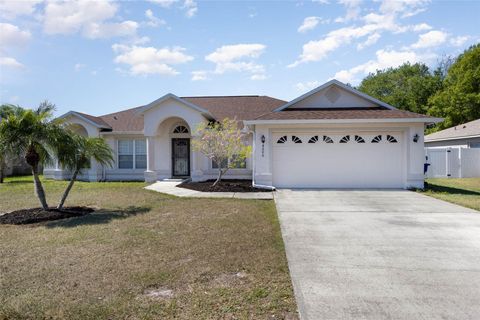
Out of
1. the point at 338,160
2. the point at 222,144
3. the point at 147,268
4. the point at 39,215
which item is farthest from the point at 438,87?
the point at 147,268

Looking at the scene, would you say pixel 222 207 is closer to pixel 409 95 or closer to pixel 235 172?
pixel 235 172

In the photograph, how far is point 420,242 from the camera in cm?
611

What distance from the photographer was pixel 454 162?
19734 mm

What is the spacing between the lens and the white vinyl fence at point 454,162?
19.4 metres

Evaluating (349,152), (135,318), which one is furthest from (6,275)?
(349,152)

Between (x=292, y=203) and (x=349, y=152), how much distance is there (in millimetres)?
4878

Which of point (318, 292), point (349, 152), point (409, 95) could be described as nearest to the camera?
point (318, 292)

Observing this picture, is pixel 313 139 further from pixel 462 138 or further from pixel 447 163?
pixel 462 138

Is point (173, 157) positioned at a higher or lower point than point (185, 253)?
higher

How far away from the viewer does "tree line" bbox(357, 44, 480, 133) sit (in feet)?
105

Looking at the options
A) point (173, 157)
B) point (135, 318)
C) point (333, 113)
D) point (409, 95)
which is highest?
point (409, 95)

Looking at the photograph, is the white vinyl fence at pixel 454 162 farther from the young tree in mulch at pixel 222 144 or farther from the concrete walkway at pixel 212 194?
the concrete walkway at pixel 212 194

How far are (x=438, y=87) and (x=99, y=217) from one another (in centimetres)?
4427

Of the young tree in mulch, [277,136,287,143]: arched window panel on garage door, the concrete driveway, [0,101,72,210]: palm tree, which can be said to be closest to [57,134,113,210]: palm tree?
[0,101,72,210]: palm tree
